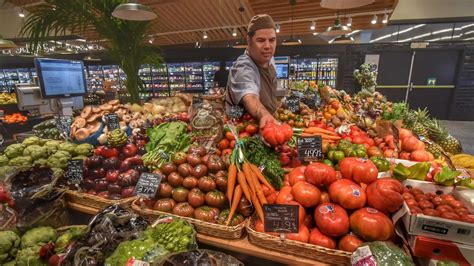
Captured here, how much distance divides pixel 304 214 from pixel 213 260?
48 centimetres

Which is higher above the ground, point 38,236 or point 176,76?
point 176,76

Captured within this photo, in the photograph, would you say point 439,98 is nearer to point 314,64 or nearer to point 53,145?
point 314,64

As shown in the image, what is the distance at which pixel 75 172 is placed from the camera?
5.69ft

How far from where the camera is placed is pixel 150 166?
66.4 inches

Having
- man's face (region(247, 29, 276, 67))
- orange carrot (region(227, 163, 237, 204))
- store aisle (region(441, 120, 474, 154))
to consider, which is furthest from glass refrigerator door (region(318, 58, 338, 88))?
orange carrot (region(227, 163, 237, 204))

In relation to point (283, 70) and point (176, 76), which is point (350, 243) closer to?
point (283, 70)

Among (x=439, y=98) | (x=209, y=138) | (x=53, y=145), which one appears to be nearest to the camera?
(x=209, y=138)

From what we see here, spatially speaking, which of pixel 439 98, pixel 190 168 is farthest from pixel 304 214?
pixel 439 98

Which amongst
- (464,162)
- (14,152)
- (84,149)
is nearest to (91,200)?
(84,149)

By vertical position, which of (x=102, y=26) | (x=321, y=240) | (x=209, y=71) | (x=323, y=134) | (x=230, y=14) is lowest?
(x=321, y=240)

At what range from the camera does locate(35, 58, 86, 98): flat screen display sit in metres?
3.05

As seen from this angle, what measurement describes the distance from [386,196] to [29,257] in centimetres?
186

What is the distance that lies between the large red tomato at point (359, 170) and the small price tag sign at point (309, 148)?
19 centimetres

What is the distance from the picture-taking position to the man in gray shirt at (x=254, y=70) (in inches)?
76.6
